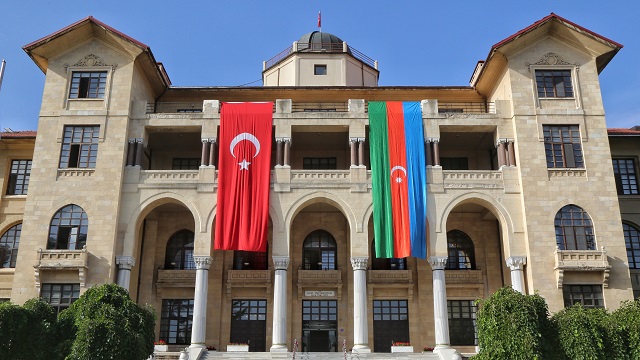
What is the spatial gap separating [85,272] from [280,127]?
12.9m

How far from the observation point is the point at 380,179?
114ft

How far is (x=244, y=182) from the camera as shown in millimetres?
34688

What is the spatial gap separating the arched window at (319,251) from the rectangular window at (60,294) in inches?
507

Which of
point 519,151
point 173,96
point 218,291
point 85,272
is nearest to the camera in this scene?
point 85,272

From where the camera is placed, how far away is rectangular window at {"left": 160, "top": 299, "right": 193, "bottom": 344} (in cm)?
3706

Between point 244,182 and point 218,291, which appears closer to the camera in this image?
point 244,182

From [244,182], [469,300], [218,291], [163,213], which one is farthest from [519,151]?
[163,213]

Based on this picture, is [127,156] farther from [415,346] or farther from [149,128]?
[415,346]

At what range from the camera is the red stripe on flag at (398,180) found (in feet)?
110

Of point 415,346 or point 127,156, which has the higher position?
point 127,156

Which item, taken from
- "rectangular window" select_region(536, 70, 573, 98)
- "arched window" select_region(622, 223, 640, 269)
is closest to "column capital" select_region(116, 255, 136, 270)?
"rectangular window" select_region(536, 70, 573, 98)

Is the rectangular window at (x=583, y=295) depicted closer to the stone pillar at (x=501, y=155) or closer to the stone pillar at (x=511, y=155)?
the stone pillar at (x=511, y=155)

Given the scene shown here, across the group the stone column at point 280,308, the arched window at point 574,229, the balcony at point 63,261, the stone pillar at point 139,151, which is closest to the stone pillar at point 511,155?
the arched window at point 574,229

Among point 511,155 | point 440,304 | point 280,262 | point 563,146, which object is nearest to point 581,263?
point 563,146
